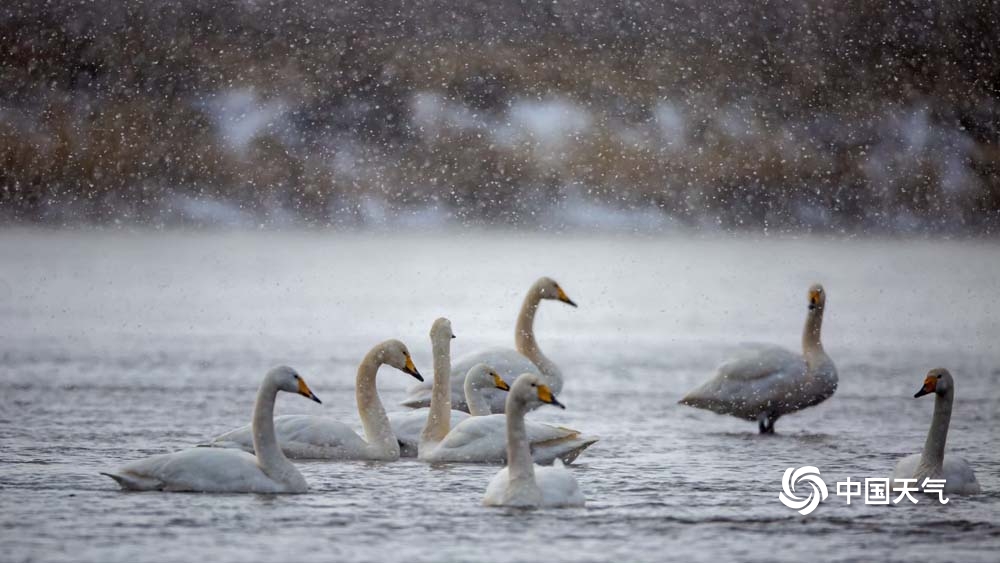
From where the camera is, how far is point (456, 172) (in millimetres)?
174500

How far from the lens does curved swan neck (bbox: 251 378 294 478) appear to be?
13.3m

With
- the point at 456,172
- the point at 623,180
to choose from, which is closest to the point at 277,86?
the point at 456,172

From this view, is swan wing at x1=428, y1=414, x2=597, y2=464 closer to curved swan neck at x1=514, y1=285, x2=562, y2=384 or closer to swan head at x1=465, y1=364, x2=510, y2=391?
swan head at x1=465, y1=364, x2=510, y2=391

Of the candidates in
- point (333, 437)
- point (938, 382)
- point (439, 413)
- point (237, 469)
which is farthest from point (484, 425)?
point (938, 382)

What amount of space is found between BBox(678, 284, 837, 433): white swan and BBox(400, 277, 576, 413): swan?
1.52 m

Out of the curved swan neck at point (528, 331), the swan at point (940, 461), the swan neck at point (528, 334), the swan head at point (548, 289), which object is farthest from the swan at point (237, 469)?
the swan head at point (548, 289)

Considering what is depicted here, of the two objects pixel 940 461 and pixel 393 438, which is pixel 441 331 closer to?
pixel 393 438

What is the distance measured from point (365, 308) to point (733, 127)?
120 m

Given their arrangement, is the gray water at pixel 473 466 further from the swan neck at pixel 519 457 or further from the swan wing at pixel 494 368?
the swan wing at pixel 494 368

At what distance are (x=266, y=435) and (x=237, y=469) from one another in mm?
305

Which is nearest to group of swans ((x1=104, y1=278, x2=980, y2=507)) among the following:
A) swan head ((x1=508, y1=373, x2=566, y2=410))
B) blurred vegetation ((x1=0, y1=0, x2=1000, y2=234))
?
swan head ((x1=508, y1=373, x2=566, y2=410))

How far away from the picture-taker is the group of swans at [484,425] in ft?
42.8

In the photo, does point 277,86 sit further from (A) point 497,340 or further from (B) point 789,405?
(B) point 789,405

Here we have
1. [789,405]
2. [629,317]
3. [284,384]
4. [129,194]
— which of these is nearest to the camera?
[284,384]
